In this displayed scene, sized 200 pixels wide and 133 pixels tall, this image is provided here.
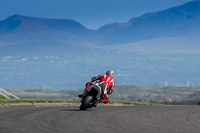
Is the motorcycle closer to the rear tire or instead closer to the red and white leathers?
the rear tire

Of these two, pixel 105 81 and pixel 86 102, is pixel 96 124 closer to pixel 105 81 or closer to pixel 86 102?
pixel 86 102

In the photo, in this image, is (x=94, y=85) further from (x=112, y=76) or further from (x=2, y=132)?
(x=2, y=132)

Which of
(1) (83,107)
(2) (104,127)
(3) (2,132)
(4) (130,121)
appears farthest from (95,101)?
(3) (2,132)

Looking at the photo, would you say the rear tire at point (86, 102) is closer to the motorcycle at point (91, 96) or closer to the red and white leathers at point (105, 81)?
the motorcycle at point (91, 96)

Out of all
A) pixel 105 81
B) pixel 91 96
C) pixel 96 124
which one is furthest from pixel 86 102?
pixel 96 124

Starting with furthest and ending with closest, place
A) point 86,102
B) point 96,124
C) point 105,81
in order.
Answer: point 105,81, point 86,102, point 96,124

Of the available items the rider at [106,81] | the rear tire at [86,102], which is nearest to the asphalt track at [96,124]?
the rear tire at [86,102]

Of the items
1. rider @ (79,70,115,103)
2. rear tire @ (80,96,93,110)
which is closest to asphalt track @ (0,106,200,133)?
rear tire @ (80,96,93,110)

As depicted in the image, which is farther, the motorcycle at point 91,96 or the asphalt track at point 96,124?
the motorcycle at point 91,96

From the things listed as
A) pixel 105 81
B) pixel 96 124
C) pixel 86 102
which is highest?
pixel 105 81

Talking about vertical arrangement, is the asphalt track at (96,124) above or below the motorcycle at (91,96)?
below

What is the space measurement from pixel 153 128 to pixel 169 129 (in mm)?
464

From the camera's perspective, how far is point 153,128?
477 inches

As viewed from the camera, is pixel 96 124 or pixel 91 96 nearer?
pixel 96 124
